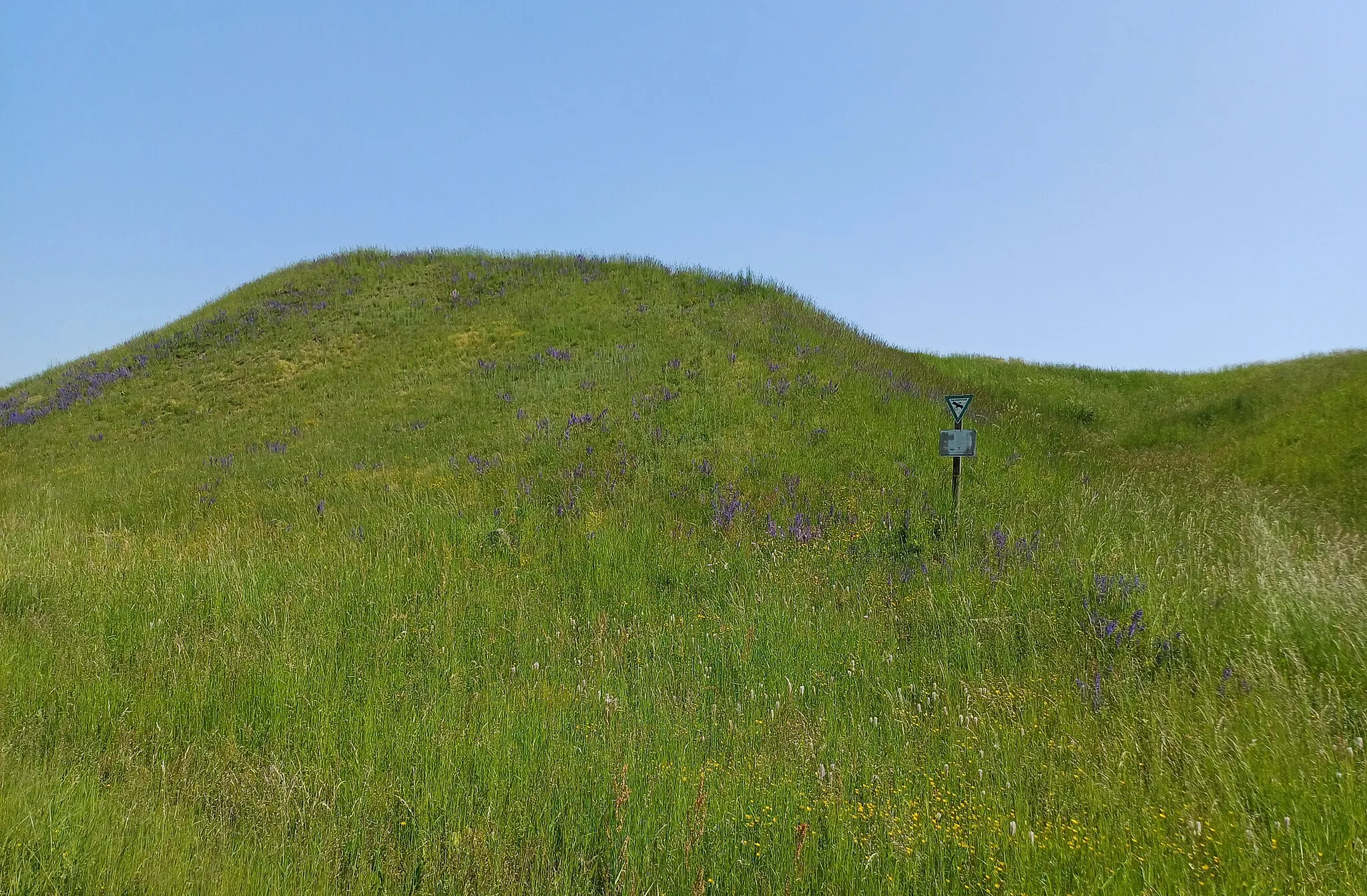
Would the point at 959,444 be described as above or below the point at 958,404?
below

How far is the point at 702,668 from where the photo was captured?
456 centimetres

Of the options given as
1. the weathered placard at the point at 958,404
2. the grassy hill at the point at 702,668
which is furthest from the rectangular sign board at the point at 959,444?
the grassy hill at the point at 702,668

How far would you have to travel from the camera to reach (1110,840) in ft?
9.35

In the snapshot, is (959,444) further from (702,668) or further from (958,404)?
(702,668)

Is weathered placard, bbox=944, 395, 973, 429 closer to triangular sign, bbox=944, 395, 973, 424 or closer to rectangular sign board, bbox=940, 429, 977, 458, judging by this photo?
triangular sign, bbox=944, 395, 973, 424

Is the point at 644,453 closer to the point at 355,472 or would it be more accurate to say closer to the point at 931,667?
the point at 355,472

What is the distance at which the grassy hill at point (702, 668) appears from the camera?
2.69 meters

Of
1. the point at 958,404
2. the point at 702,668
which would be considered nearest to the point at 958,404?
the point at 958,404

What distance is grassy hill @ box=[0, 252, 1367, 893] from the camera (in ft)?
8.82

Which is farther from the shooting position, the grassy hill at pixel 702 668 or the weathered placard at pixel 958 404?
the weathered placard at pixel 958 404

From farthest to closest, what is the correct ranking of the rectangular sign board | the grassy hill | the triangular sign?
the triangular sign, the rectangular sign board, the grassy hill

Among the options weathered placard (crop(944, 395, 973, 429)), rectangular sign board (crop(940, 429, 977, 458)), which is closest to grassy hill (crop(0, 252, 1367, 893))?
rectangular sign board (crop(940, 429, 977, 458))

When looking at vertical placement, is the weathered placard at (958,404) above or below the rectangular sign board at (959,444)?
above

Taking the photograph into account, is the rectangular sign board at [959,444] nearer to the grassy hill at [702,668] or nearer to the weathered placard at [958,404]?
the weathered placard at [958,404]
